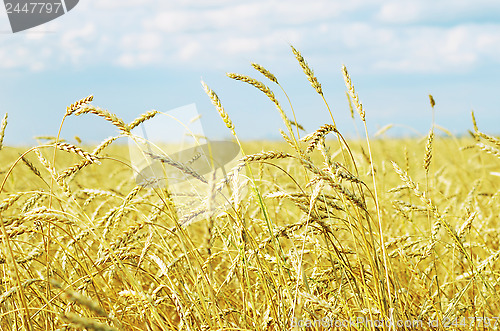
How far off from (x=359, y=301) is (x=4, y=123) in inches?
65.8

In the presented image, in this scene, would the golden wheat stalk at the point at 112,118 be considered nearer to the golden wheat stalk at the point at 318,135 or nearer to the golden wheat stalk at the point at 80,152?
the golden wheat stalk at the point at 80,152

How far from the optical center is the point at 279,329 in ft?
5.42

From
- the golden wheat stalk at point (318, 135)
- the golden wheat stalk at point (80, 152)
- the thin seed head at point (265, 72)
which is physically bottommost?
the golden wheat stalk at point (318, 135)

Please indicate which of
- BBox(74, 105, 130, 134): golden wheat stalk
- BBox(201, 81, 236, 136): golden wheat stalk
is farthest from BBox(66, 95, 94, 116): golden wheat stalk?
BBox(201, 81, 236, 136): golden wheat stalk

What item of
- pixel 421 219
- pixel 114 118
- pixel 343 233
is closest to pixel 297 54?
pixel 114 118

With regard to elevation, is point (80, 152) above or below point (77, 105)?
below

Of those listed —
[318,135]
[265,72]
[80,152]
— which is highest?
[265,72]

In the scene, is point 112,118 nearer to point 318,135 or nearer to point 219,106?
point 219,106

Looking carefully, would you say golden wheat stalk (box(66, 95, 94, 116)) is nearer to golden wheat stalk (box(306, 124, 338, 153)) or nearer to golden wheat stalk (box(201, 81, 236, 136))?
golden wheat stalk (box(201, 81, 236, 136))

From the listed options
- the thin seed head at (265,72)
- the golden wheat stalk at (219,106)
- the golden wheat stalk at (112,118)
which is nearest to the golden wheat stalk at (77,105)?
the golden wheat stalk at (112,118)

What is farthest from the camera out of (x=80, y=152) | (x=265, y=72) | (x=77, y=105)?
(x=265, y=72)

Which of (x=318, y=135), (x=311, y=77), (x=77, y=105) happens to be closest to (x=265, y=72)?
A: (x=311, y=77)

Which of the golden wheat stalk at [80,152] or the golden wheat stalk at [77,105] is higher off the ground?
the golden wheat stalk at [77,105]

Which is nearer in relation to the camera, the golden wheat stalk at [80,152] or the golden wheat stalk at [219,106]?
the golden wheat stalk at [80,152]
